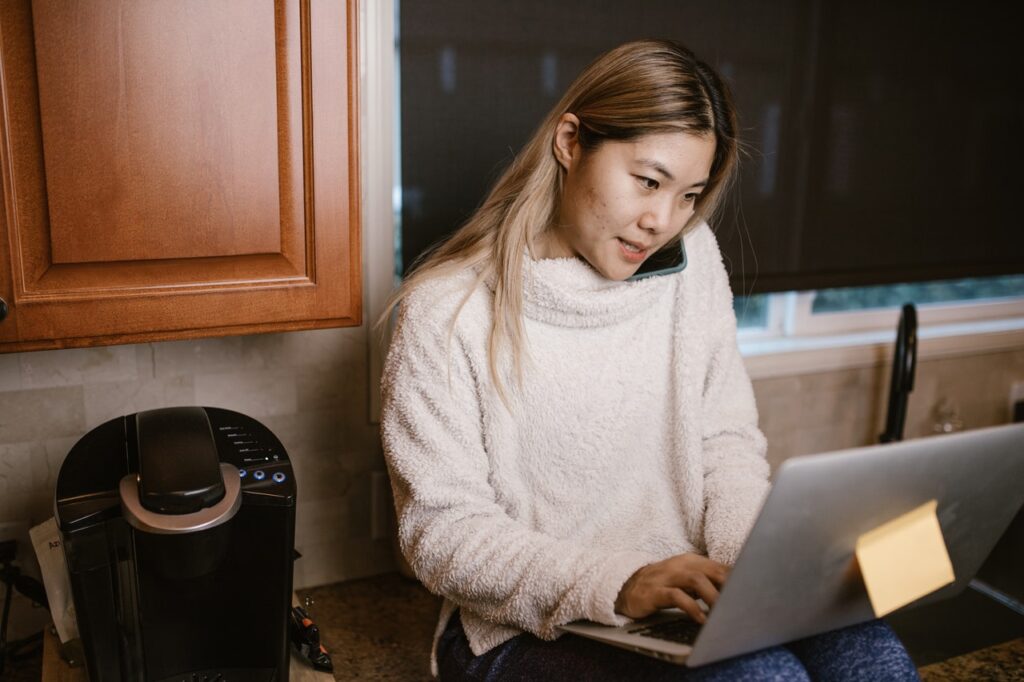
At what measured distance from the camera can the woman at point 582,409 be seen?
3.34 feet

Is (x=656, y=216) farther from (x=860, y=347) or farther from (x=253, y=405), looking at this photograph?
(x=860, y=347)

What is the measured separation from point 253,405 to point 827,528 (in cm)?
91

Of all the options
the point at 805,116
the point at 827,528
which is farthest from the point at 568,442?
the point at 805,116

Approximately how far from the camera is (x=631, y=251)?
1156mm

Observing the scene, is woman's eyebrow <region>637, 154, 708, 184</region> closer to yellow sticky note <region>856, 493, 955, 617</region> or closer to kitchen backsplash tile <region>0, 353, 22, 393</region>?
yellow sticky note <region>856, 493, 955, 617</region>

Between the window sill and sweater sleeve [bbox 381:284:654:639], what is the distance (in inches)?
35.2

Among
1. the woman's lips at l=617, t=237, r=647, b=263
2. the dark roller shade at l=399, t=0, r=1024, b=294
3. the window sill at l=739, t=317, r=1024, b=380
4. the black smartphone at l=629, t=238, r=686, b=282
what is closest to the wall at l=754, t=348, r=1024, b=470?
the window sill at l=739, t=317, r=1024, b=380

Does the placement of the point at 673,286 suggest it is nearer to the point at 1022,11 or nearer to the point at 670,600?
the point at 670,600

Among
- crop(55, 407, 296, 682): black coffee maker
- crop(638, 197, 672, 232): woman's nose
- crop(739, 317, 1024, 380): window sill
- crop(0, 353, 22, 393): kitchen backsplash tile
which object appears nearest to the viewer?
crop(55, 407, 296, 682): black coffee maker

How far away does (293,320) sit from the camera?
1018 millimetres

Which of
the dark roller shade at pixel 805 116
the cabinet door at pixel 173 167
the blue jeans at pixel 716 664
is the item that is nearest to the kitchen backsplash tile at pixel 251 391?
the dark roller shade at pixel 805 116

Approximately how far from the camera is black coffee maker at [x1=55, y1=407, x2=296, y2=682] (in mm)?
892

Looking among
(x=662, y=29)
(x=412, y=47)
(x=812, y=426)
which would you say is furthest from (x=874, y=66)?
(x=412, y=47)

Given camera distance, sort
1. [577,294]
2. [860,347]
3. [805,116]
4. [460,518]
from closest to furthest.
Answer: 1. [460,518]
2. [577,294]
3. [805,116]
4. [860,347]
